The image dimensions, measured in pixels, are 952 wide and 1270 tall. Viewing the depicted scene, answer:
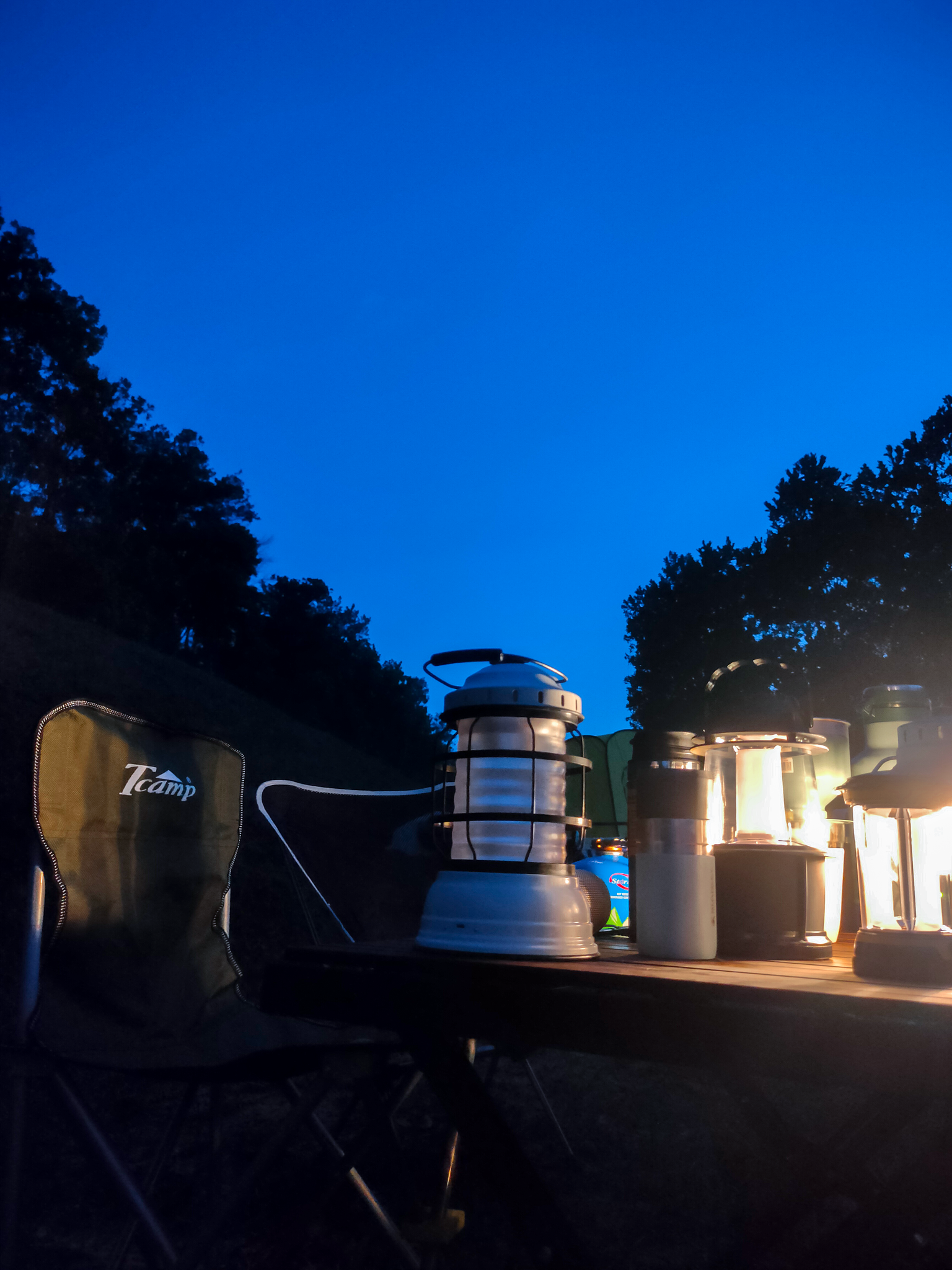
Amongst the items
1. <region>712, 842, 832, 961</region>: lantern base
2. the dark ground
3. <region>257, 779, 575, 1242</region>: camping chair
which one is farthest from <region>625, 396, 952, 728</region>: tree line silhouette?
<region>712, 842, 832, 961</region>: lantern base

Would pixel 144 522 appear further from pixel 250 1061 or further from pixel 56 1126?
pixel 250 1061

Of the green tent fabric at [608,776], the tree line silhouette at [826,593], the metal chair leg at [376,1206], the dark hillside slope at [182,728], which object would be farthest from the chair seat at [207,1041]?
the tree line silhouette at [826,593]

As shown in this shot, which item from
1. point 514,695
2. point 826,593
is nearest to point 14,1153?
point 514,695

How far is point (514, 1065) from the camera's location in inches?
146

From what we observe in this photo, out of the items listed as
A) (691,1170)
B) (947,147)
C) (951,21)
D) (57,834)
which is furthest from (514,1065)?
(947,147)

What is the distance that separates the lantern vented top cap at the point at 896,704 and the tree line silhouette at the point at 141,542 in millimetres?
15681

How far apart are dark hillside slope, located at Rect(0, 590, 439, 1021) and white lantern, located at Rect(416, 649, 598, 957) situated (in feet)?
2.88

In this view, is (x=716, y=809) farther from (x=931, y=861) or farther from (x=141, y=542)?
(x=141, y=542)

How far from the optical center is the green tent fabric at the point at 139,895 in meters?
1.69

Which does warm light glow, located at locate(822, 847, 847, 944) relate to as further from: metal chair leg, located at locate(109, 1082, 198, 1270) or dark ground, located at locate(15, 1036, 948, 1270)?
metal chair leg, located at locate(109, 1082, 198, 1270)

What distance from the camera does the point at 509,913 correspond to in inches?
42.8

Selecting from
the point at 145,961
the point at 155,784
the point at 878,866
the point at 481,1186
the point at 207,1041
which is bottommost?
the point at 481,1186

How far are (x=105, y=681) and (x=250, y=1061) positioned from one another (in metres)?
11.3

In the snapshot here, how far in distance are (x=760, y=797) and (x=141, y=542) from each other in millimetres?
19831
